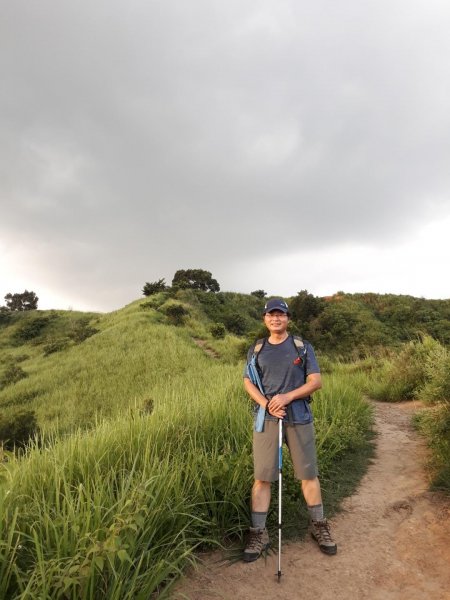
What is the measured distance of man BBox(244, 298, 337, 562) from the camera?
375cm

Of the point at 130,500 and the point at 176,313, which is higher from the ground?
the point at 176,313

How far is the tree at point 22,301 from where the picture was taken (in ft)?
207

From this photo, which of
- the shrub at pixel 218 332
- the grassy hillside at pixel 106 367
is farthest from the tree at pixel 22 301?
the shrub at pixel 218 332

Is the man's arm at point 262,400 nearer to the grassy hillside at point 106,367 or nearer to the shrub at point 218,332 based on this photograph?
the grassy hillside at point 106,367

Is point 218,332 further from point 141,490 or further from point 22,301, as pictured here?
point 22,301

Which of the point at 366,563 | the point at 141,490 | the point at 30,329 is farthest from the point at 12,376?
the point at 366,563

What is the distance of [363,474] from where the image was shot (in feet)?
18.9

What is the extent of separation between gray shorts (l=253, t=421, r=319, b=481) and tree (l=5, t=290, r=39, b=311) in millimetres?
66252

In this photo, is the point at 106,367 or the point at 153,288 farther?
the point at 153,288

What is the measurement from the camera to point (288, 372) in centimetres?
387

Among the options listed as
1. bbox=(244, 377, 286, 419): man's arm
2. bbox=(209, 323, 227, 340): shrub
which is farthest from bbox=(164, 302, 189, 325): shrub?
bbox=(244, 377, 286, 419): man's arm

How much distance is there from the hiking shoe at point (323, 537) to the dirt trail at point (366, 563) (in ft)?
0.20

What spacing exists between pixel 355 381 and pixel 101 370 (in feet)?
52.5

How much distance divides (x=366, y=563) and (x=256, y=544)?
3.10 ft
